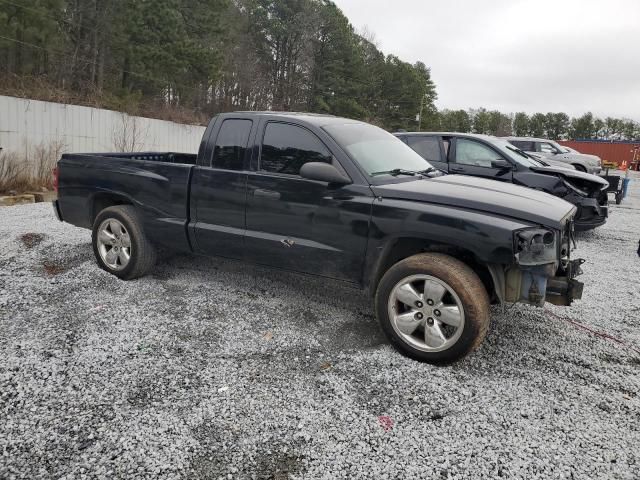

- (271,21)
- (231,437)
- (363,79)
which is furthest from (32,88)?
(363,79)

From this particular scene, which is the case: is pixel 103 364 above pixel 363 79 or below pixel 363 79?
below

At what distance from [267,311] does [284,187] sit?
1.15m

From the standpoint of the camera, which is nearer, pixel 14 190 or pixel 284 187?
pixel 284 187

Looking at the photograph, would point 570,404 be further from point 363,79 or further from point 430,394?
point 363,79

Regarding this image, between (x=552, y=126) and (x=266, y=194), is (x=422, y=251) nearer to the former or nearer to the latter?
(x=266, y=194)

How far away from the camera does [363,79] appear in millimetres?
43344

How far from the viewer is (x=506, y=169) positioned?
7.62 meters

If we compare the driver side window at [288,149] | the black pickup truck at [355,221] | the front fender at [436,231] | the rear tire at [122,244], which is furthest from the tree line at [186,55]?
the front fender at [436,231]

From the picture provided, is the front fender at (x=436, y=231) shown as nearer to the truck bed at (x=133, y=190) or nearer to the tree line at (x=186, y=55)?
the truck bed at (x=133, y=190)

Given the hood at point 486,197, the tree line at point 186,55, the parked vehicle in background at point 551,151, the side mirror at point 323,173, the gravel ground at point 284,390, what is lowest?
the gravel ground at point 284,390

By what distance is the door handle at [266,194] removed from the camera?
152 inches

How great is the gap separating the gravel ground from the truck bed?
2.19 ft

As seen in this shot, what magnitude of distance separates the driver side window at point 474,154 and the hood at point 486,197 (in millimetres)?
4076

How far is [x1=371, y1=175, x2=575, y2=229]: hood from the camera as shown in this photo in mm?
3109
